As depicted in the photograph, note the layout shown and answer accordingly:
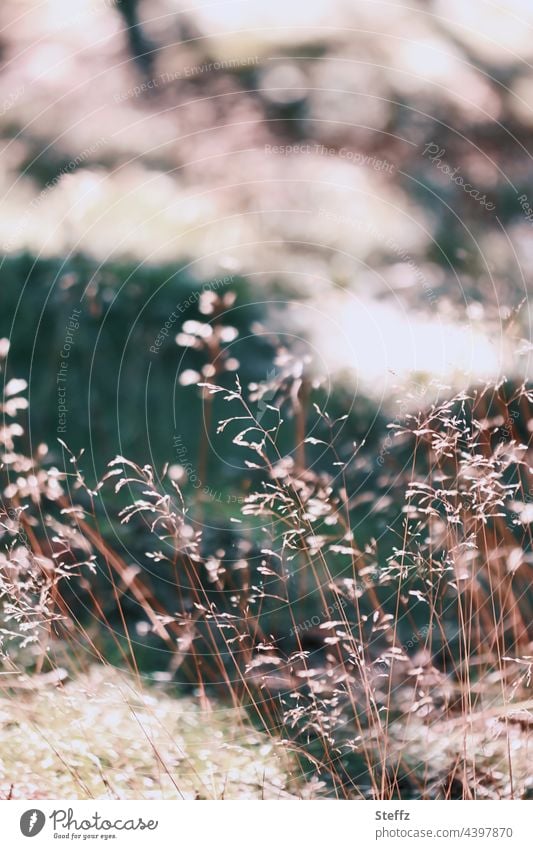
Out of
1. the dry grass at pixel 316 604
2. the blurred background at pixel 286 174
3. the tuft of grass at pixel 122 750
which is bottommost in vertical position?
the tuft of grass at pixel 122 750

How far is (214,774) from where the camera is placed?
178 centimetres

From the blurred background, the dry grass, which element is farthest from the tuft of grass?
the blurred background

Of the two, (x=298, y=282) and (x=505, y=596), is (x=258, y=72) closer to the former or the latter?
(x=298, y=282)

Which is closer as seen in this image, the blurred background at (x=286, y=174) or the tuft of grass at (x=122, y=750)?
the tuft of grass at (x=122, y=750)

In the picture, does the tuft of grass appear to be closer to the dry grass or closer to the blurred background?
the dry grass

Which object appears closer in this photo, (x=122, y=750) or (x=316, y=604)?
(x=122, y=750)

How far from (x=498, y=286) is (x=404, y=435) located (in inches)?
18.7
